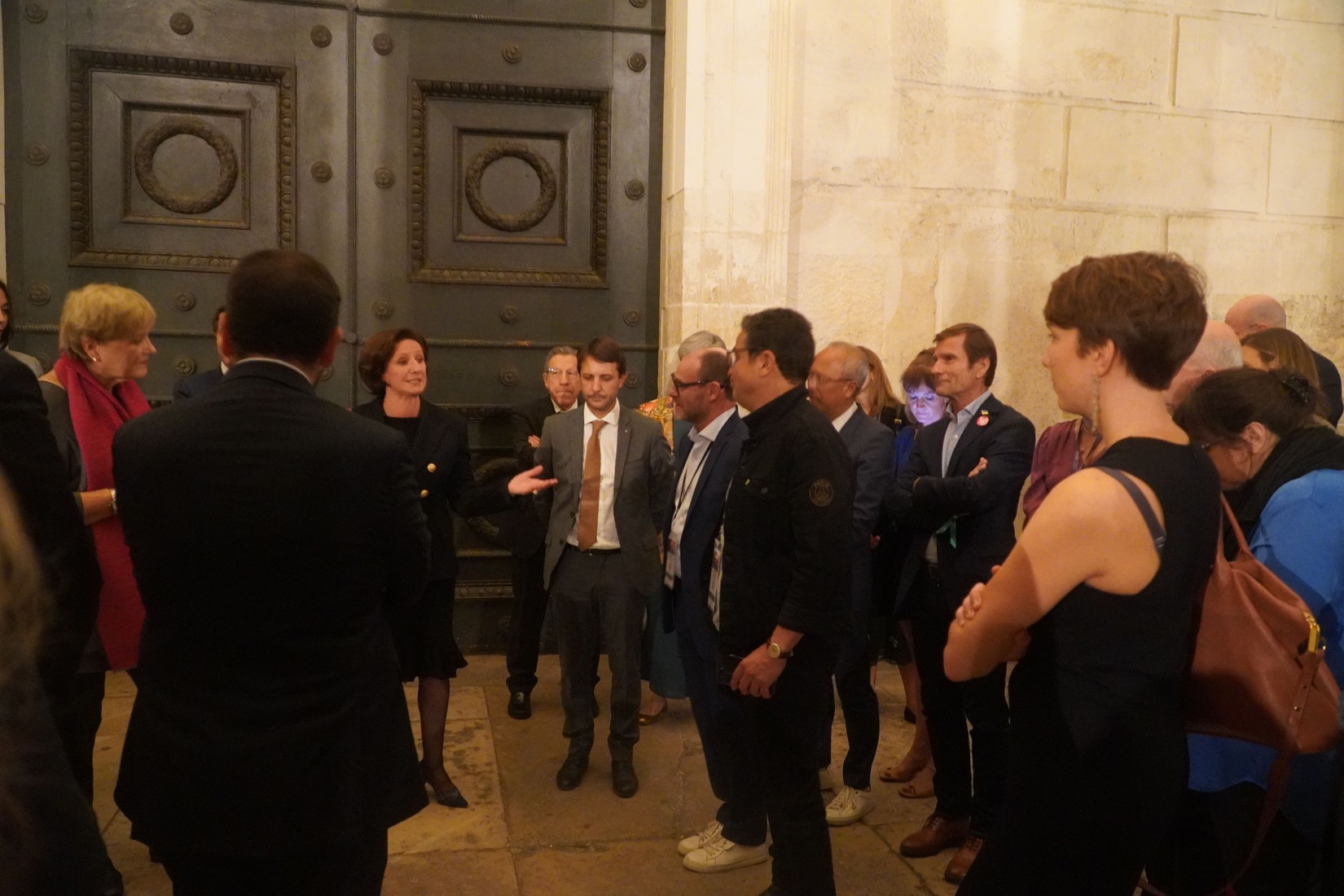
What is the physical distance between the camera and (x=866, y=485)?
4.23 meters

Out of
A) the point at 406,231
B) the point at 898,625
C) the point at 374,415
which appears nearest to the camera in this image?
the point at 374,415

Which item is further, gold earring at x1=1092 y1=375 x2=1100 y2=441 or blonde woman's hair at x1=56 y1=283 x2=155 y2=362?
blonde woman's hair at x1=56 y1=283 x2=155 y2=362

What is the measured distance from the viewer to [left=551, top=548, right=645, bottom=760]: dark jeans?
4383 mm

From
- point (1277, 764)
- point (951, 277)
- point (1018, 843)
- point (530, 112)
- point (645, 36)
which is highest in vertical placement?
point (645, 36)

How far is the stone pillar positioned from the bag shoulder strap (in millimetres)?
3849

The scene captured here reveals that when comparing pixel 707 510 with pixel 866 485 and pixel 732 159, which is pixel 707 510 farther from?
pixel 732 159

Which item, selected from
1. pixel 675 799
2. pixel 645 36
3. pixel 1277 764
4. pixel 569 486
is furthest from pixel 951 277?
pixel 1277 764

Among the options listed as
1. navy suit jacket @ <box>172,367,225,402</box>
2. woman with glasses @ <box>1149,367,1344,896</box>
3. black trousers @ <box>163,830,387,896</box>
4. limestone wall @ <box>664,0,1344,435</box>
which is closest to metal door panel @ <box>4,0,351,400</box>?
navy suit jacket @ <box>172,367,225,402</box>

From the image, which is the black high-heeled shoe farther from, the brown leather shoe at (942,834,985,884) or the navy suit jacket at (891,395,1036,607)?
the navy suit jacket at (891,395,1036,607)

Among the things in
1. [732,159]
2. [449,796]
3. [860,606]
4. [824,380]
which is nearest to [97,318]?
[449,796]

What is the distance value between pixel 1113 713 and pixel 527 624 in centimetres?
365

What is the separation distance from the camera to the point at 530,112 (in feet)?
19.1

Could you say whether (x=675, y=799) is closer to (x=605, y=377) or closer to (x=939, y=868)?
(x=939, y=868)

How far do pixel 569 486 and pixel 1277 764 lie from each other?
2923 mm
